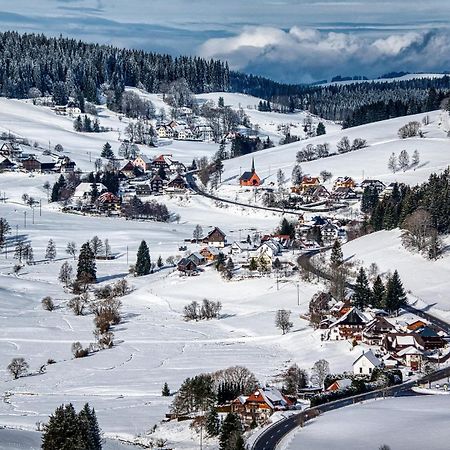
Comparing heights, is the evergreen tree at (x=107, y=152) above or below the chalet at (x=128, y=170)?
above

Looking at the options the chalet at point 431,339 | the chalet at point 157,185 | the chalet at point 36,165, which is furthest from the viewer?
the chalet at point 36,165

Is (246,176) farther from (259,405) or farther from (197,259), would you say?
(259,405)

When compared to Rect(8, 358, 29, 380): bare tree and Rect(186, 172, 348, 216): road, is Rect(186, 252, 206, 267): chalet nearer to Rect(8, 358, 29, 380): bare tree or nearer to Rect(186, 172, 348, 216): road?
Rect(186, 172, 348, 216): road

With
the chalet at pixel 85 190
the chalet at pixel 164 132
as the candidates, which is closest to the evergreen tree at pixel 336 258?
the chalet at pixel 85 190

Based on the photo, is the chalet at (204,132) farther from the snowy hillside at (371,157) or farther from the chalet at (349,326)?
the chalet at (349,326)

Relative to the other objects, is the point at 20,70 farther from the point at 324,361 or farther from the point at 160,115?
the point at 324,361

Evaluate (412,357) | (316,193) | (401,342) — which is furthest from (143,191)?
(412,357)

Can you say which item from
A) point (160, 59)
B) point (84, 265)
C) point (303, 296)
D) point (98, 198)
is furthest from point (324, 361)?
point (160, 59)
